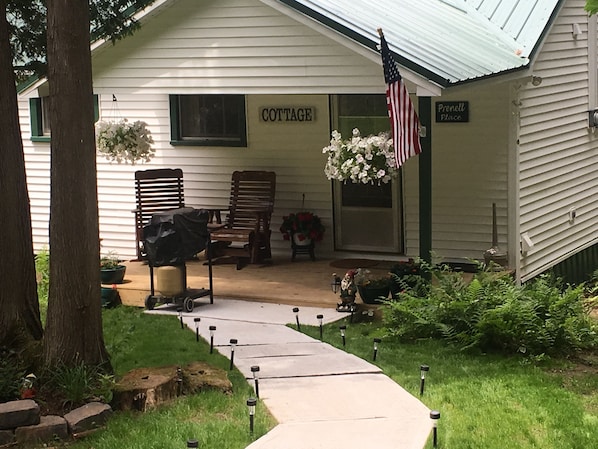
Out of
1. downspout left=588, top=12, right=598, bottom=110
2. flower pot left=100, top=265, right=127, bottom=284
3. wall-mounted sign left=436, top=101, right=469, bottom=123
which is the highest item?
downspout left=588, top=12, right=598, bottom=110

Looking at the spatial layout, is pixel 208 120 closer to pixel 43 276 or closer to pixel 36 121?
pixel 36 121

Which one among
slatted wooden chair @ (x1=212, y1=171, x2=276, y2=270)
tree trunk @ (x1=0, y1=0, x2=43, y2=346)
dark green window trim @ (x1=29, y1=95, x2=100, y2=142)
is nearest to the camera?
tree trunk @ (x1=0, y1=0, x2=43, y2=346)

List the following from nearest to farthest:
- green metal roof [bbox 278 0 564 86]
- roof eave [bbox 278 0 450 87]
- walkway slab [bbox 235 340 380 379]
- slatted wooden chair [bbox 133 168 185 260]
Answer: walkway slab [bbox 235 340 380 379], roof eave [bbox 278 0 450 87], green metal roof [bbox 278 0 564 86], slatted wooden chair [bbox 133 168 185 260]

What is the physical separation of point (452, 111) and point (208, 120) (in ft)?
11.3

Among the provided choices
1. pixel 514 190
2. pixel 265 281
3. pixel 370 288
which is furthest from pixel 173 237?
pixel 514 190

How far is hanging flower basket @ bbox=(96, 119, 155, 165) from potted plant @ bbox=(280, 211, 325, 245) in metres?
2.00

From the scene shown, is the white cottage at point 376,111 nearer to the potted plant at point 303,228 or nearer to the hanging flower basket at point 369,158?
the potted plant at point 303,228

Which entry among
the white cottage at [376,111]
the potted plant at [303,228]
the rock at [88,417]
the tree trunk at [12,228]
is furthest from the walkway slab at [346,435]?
the potted plant at [303,228]

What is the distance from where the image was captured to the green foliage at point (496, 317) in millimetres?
9766

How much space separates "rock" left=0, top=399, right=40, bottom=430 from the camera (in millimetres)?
7551

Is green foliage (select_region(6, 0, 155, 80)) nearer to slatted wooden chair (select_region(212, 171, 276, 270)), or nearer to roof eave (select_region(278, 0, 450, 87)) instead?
roof eave (select_region(278, 0, 450, 87))

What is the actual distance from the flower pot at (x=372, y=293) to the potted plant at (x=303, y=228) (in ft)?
8.56

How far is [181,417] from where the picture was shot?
798 centimetres

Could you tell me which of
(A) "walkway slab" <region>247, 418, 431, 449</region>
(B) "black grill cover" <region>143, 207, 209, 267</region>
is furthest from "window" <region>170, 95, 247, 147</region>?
(A) "walkway slab" <region>247, 418, 431, 449</region>
